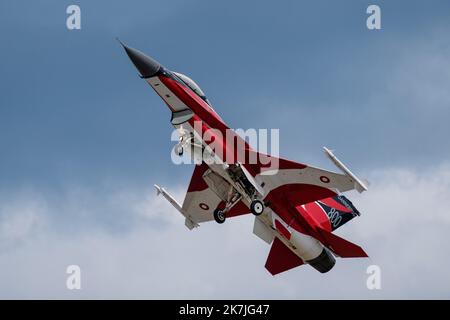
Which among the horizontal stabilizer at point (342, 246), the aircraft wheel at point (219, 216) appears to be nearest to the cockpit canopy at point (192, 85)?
the aircraft wheel at point (219, 216)

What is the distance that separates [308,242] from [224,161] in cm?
583

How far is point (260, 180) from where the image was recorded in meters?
38.7

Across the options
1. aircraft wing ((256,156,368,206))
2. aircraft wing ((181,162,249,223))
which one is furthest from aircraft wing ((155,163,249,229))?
aircraft wing ((256,156,368,206))

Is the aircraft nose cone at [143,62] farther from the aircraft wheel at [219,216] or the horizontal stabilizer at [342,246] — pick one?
the horizontal stabilizer at [342,246]

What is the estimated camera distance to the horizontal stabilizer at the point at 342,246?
4075 centimetres

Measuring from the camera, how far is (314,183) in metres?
38.4

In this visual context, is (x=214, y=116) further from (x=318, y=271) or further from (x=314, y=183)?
(x=318, y=271)

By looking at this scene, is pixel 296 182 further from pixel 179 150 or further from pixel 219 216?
pixel 179 150

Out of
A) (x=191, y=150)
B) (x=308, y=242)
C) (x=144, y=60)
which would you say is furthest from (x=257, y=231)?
(x=144, y=60)

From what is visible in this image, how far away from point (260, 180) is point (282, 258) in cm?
559

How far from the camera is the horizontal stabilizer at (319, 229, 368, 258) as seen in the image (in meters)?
40.8

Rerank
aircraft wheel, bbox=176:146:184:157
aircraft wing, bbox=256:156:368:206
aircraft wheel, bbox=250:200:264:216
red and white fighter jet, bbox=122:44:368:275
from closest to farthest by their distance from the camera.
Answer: aircraft wheel, bbox=176:146:184:157 → red and white fighter jet, bbox=122:44:368:275 → aircraft wheel, bbox=250:200:264:216 → aircraft wing, bbox=256:156:368:206

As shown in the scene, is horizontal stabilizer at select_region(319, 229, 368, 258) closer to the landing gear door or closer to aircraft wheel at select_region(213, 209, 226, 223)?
aircraft wheel at select_region(213, 209, 226, 223)

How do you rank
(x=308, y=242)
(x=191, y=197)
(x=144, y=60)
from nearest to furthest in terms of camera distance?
1. (x=144, y=60)
2. (x=308, y=242)
3. (x=191, y=197)
